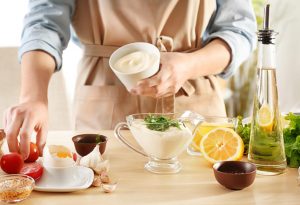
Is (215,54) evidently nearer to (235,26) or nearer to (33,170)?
(235,26)

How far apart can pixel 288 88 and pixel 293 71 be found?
9cm

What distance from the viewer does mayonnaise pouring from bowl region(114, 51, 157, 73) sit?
1.49 metres

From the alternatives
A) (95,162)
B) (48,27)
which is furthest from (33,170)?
(48,27)

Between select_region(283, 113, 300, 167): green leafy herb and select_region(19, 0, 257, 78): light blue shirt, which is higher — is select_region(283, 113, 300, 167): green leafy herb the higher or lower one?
the lower one

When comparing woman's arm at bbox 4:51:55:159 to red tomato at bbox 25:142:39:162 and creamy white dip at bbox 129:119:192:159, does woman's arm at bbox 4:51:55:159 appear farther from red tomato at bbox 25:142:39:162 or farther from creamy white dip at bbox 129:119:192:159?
creamy white dip at bbox 129:119:192:159

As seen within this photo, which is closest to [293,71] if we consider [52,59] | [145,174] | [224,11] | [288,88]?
[288,88]

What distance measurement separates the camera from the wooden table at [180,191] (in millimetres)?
1174

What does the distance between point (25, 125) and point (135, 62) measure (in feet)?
1.09

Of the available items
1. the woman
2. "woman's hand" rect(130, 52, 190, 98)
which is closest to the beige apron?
the woman

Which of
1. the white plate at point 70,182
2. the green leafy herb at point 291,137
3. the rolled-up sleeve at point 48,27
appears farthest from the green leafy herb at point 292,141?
the rolled-up sleeve at point 48,27

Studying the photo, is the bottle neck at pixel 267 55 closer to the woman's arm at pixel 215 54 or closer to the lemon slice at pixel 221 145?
the lemon slice at pixel 221 145

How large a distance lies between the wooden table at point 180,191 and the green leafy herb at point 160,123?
111 millimetres

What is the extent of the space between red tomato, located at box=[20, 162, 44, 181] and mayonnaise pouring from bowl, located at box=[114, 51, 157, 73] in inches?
14.0

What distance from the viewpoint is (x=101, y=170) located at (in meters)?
1.33
